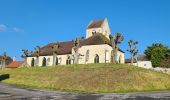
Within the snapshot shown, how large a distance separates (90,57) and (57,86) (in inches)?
1610

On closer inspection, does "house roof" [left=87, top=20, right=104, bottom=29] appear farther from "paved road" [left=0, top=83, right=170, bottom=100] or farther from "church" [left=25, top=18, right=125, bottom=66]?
"paved road" [left=0, top=83, right=170, bottom=100]

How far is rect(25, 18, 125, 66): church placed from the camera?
8075 centimetres

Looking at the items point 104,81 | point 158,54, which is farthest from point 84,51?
point 104,81

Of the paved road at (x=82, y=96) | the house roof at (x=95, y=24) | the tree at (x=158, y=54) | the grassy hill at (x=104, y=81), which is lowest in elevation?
the paved road at (x=82, y=96)

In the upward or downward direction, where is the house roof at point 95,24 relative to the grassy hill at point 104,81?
upward

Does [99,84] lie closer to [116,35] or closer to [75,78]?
[75,78]

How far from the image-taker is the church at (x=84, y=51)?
8075 centimetres

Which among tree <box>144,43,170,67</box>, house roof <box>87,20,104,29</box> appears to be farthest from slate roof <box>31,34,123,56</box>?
tree <box>144,43,170,67</box>

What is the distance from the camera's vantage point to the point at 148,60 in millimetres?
114875

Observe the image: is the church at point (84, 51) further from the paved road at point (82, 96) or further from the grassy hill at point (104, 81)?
the paved road at point (82, 96)

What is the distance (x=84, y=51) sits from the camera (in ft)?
275

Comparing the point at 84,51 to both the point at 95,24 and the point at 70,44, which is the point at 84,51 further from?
the point at 95,24

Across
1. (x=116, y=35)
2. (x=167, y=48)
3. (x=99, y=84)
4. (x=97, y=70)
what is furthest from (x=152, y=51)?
(x=99, y=84)

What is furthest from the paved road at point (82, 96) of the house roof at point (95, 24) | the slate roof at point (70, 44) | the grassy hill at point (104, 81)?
the house roof at point (95, 24)
